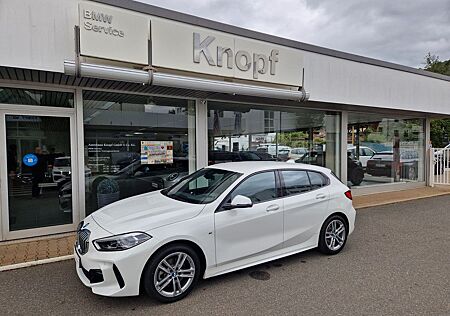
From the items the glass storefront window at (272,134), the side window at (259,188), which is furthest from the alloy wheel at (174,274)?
the glass storefront window at (272,134)

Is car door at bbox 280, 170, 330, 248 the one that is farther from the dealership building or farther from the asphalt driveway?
the dealership building

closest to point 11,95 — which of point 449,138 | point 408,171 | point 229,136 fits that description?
point 229,136

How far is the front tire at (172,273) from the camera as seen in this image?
3.31 metres

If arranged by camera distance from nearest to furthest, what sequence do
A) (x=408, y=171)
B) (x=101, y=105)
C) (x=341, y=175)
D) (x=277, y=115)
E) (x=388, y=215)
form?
1. (x=101, y=105)
2. (x=388, y=215)
3. (x=277, y=115)
4. (x=341, y=175)
5. (x=408, y=171)

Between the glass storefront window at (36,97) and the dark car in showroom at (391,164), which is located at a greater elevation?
the glass storefront window at (36,97)

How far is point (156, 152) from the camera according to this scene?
7117 millimetres

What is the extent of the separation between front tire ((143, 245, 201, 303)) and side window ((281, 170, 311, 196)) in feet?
5.70

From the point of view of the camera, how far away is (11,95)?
556 centimetres

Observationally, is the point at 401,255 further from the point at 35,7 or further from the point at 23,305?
the point at 35,7

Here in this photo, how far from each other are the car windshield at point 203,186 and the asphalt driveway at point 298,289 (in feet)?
3.54

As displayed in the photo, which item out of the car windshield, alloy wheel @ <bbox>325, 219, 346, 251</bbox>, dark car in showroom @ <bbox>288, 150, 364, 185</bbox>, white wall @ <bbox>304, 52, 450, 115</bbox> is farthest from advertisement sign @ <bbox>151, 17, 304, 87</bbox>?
alloy wheel @ <bbox>325, 219, 346, 251</bbox>

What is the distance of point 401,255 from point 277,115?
5237 mm

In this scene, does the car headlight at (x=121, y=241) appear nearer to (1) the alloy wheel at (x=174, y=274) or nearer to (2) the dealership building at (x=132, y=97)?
(1) the alloy wheel at (x=174, y=274)

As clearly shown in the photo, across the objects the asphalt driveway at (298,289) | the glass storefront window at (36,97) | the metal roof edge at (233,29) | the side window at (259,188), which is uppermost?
the metal roof edge at (233,29)
